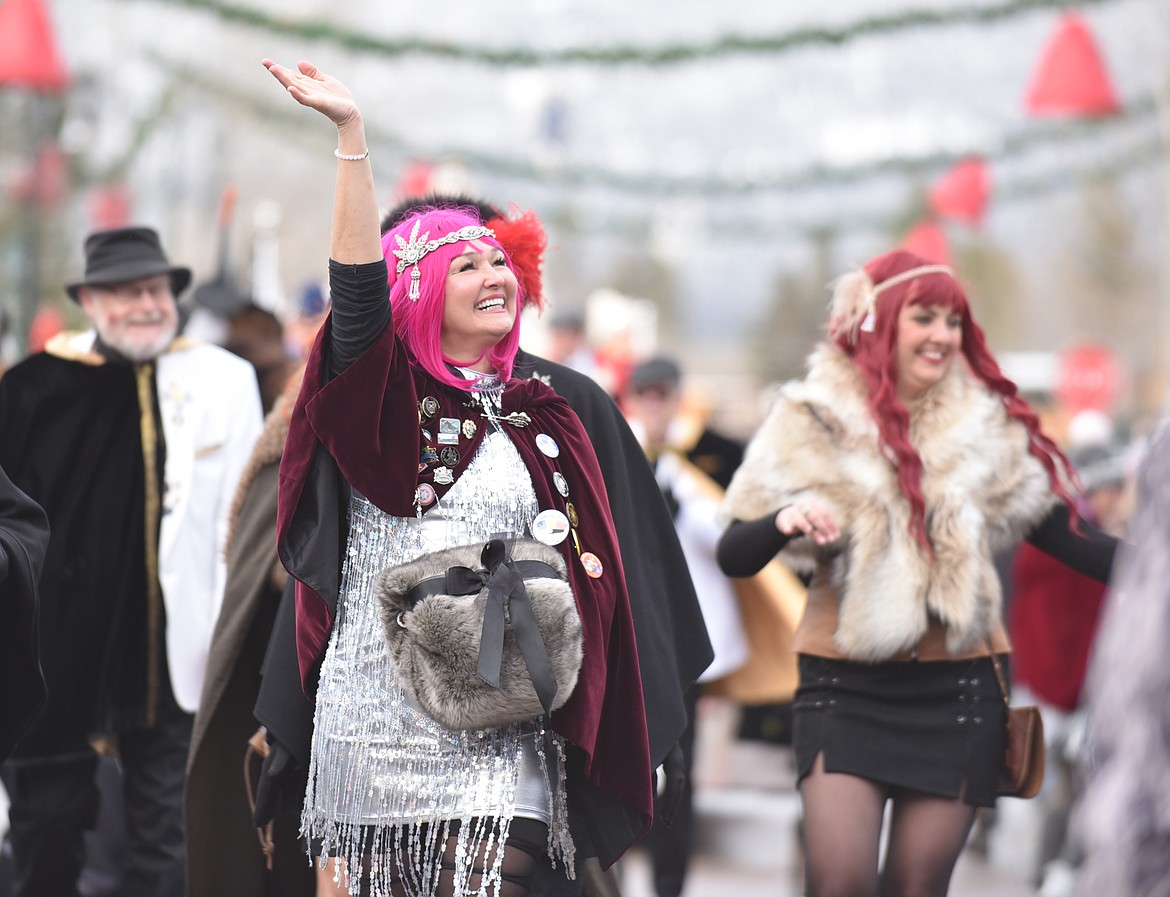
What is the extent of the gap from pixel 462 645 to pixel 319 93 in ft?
3.93

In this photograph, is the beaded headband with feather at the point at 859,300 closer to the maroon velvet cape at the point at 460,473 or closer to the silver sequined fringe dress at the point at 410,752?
the maroon velvet cape at the point at 460,473

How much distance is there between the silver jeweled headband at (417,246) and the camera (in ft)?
13.1

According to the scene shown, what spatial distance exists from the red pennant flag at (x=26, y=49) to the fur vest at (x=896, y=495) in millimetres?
8255

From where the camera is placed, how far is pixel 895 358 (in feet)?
17.0

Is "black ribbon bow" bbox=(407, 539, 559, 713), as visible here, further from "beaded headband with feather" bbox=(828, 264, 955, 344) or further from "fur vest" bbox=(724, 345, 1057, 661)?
"beaded headband with feather" bbox=(828, 264, 955, 344)

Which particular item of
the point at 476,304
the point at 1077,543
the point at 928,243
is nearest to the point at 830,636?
the point at 1077,543

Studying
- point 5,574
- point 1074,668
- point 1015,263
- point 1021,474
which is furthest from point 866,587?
point 1015,263

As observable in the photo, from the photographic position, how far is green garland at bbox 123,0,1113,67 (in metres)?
11.7

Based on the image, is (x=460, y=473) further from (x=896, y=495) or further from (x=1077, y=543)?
(x=1077, y=543)

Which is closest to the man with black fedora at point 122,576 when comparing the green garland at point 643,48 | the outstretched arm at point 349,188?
the outstretched arm at point 349,188

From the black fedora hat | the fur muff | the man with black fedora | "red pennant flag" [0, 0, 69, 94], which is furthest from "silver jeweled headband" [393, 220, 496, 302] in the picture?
"red pennant flag" [0, 0, 69, 94]

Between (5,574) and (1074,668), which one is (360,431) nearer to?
(5,574)

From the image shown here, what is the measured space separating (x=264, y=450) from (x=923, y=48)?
1050 centimetres

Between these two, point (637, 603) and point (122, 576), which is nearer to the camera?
point (637, 603)
